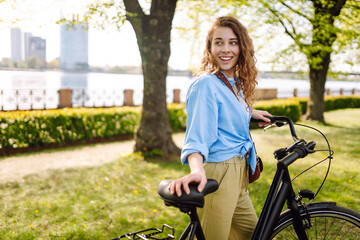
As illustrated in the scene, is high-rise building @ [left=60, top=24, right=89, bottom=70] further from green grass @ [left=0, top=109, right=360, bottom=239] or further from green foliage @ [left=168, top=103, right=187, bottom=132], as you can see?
green grass @ [left=0, top=109, right=360, bottom=239]

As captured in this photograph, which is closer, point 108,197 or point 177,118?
point 108,197

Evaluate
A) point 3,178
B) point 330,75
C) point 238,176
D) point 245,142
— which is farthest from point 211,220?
point 330,75

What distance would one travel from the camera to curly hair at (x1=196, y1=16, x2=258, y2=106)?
2.05 metres

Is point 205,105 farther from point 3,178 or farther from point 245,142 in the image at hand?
point 3,178

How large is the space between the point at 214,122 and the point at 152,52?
5.77m

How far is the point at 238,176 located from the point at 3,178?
19.3 ft

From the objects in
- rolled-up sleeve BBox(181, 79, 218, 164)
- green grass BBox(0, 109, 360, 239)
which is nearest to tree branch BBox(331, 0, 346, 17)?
green grass BBox(0, 109, 360, 239)

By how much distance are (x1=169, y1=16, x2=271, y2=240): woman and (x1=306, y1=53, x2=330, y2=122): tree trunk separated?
13.2 meters

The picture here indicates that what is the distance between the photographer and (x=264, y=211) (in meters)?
2.01

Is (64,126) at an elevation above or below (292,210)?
below

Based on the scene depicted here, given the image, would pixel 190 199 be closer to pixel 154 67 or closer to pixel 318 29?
pixel 154 67

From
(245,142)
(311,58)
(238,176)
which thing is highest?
(311,58)

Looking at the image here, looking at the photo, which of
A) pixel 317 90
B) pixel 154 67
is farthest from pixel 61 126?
pixel 317 90

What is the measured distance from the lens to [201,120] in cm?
178
